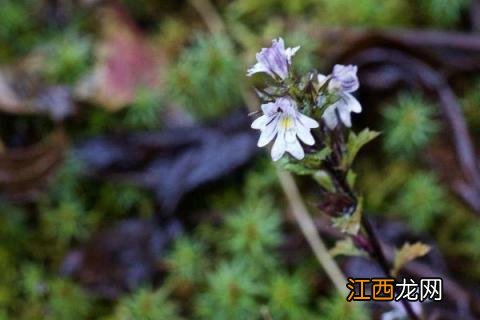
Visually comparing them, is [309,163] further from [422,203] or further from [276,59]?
[422,203]

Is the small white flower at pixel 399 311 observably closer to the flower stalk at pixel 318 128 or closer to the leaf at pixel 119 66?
the flower stalk at pixel 318 128

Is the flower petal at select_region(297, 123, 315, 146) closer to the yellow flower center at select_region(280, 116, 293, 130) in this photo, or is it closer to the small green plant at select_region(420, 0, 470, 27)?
the yellow flower center at select_region(280, 116, 293, 130)

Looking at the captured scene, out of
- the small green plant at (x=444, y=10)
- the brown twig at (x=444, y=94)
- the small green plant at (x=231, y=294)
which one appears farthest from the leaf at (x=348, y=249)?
the small green plant at (x=444, y=10)

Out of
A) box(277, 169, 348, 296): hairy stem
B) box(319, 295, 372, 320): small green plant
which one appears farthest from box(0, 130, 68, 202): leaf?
box(319, 295, 372, 320): small green plant

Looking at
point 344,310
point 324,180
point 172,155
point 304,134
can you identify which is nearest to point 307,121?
→ point 304,134

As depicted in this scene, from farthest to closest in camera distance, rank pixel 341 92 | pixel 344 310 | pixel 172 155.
→ 1. pixel 172 155
2. pixel 344 310
3. pixel 341 92

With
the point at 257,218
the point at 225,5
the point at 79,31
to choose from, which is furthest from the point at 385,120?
the point at 79,31
